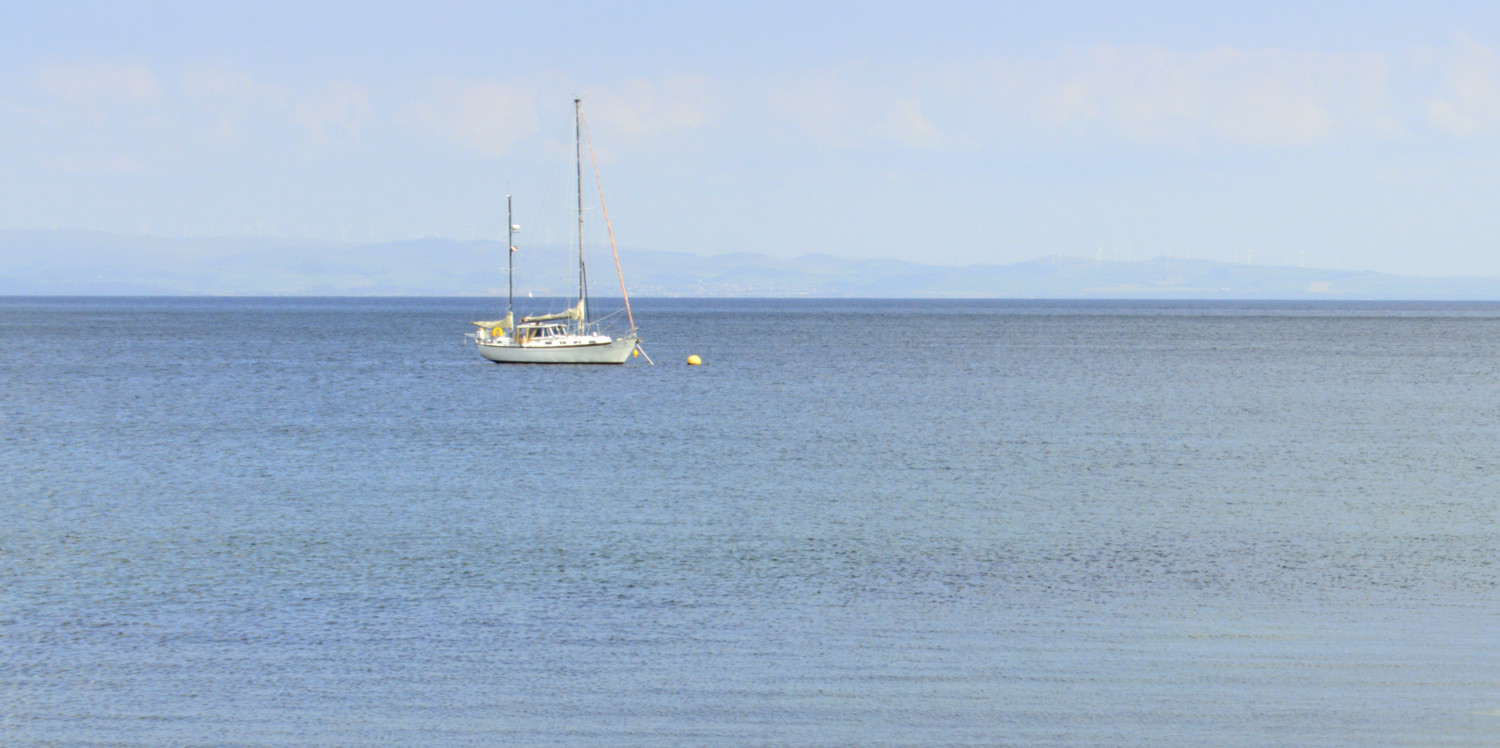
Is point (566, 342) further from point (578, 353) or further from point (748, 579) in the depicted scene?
point (748, 579)

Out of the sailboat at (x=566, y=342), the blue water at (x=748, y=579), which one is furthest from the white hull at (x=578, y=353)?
the blue water at (x=748, y=579)

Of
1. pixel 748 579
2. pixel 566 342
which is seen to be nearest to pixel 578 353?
pixel 566 342

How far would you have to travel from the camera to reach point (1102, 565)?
85.5 feet

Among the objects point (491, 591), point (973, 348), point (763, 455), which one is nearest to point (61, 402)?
point (763, 455)

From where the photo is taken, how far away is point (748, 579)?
81.0ft

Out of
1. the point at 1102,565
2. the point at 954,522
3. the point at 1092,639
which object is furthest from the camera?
the point at 954,522

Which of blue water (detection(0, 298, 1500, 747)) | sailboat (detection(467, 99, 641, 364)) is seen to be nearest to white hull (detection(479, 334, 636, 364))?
sailboat (detection(467, 99, 641, 364))

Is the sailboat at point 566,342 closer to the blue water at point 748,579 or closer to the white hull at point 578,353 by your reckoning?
the white hull at point 578,353

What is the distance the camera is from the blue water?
661 inches

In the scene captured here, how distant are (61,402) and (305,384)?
15.2 meters

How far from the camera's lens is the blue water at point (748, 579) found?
55.1ft

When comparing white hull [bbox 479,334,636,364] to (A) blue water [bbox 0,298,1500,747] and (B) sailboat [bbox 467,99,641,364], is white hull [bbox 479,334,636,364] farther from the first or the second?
(A) blue water [bbox 0,298,1500,747]

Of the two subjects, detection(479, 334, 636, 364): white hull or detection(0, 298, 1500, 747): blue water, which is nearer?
detection(0, 298, 1500, 747): blue water

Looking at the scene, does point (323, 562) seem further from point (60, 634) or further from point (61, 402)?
point (61, 402)
